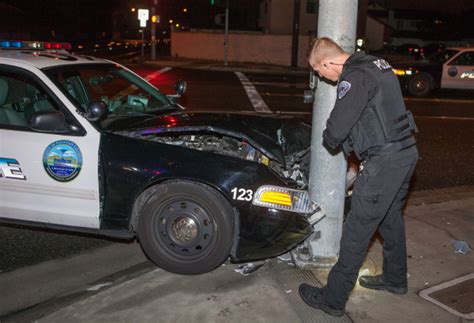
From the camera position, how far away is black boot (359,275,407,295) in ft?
12.9

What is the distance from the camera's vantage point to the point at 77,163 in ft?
13.8

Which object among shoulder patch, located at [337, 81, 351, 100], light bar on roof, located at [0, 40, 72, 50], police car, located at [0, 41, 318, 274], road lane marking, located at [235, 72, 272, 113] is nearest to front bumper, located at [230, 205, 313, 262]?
police car, located at [0, 41, 318, 274]

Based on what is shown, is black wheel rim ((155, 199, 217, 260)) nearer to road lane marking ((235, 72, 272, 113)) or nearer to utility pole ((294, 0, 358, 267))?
utility pole ((294, 0, 358, 267))

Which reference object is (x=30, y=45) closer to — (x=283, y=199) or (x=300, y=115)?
(x=283, y=199)

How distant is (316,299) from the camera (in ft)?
12.1

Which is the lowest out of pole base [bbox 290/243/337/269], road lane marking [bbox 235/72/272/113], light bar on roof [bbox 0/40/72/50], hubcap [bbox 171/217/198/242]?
pole base [bbox 290/243/337/269]

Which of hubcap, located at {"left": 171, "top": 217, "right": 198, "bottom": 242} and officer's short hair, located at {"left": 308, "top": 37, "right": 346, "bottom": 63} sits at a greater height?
officer's short hair, located at {"left": 308, "top": 37, "right": 346, "bottom": 63}

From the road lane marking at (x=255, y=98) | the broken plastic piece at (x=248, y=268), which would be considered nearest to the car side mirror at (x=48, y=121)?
the broken plastic piece at (x=248, y=268)

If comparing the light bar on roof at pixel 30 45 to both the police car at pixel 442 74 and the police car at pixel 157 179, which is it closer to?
A: the police car at pixel 157 179

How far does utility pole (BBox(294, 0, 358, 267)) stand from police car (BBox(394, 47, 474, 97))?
1306 cm

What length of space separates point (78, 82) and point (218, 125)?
194 centimetres

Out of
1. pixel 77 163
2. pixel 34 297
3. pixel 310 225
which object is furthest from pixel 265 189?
pixel 34 297

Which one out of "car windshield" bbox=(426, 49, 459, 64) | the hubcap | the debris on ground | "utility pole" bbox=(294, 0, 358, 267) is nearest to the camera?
"utility pole" bbox=(294, 0, 358, 267)

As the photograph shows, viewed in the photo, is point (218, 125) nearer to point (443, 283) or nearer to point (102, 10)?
point (443, 283)
